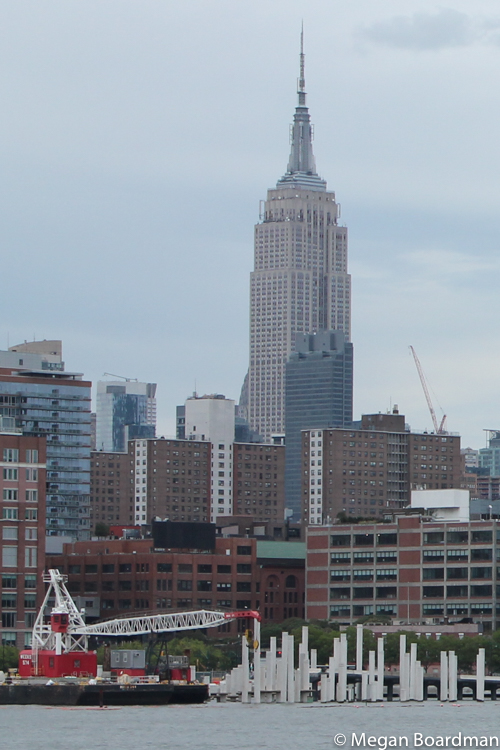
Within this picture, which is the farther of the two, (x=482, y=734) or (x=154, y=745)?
(x=482, y=734)

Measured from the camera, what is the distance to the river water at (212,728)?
531ft

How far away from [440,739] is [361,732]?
28.8 feet

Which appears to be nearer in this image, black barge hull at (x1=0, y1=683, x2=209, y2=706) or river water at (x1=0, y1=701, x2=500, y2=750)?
river water at (x1=0, y1=701, x2=500, y2=750)

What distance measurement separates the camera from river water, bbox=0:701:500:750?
531 feet

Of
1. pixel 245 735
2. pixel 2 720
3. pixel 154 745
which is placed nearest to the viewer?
pixel 154 745

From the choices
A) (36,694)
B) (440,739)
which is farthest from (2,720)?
(440,739)

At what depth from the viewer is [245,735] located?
172 m

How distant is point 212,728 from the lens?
589 ft

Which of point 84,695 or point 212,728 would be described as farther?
point 84,695

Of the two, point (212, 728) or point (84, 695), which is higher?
point (84, 695)

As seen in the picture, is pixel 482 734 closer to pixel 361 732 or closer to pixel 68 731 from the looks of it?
pixel 361 732

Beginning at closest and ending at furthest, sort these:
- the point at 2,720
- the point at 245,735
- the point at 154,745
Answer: the point at 154,745 → the point at 245,735 → the point at 2,720

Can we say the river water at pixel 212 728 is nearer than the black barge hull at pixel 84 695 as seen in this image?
Yes

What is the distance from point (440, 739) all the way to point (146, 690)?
45.2m
